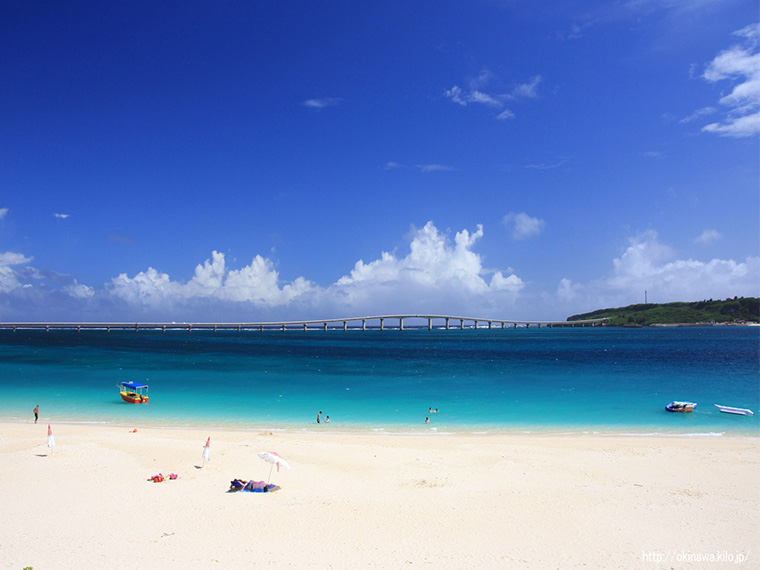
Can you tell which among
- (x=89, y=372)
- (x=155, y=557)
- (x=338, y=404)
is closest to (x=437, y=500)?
(x=155, y=557)

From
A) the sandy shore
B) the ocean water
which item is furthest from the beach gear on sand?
the ocean water

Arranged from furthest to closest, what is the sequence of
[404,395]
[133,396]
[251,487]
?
[404,395]
[133,396]
[251,487]

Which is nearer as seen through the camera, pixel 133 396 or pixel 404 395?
pixel 133 396

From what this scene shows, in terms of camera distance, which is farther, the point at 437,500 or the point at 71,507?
the point at 437,500

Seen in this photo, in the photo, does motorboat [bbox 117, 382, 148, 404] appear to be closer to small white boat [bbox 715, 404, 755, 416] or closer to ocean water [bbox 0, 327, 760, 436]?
ocean water [bbox 0, 327, 760, 436]

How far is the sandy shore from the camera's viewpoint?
431 inches

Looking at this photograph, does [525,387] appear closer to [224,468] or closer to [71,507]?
[224,468]

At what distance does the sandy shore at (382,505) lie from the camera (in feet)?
35.9

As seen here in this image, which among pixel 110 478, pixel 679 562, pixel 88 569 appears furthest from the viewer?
pixel 110 478

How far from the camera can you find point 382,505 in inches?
563

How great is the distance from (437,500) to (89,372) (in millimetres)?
53766

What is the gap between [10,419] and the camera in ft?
96.6

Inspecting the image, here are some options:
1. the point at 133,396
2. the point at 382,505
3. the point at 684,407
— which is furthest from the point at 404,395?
the point at 382,505

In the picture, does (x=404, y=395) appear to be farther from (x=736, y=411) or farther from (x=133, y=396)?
(x=736, y=411)
